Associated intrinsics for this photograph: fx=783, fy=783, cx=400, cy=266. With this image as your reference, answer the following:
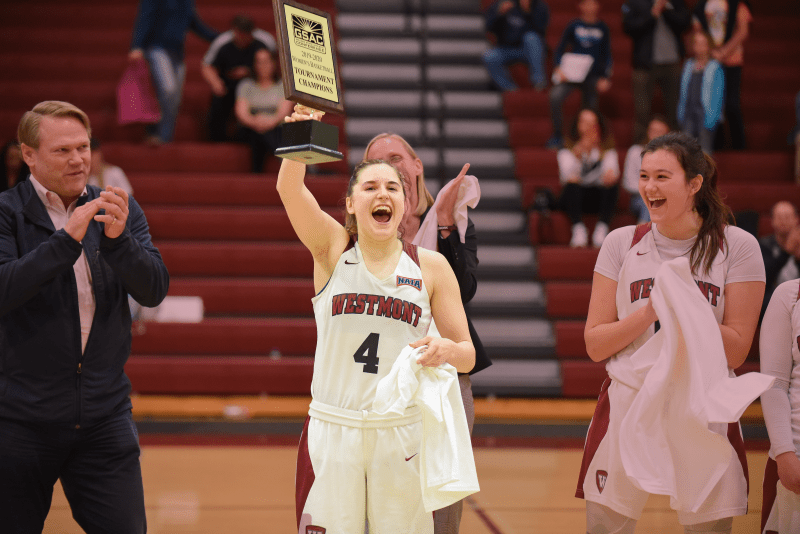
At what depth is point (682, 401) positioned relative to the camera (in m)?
2.72

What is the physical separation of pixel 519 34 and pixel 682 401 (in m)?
7.72

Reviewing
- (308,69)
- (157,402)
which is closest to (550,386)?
(157,402)

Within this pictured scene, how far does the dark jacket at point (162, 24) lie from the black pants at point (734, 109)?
623cm

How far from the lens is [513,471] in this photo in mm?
5426

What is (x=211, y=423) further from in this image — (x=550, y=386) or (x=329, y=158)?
(x=329, y=158)

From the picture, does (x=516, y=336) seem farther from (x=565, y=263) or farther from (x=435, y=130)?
(x=435, y=130)

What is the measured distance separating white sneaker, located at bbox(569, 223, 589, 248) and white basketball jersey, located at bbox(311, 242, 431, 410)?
5.91 metres

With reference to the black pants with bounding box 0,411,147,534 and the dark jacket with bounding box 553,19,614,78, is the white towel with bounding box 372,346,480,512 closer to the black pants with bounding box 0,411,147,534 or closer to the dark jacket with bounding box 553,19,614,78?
the black pants with bounding box 0,411,147,534

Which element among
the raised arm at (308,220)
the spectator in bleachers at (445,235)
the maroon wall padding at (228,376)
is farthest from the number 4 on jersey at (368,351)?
the maroon wall padding at (228,376)

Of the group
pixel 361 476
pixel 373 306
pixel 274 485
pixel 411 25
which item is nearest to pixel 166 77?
pixel 411 25

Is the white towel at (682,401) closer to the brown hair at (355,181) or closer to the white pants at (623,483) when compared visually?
the white pants at (623,483)

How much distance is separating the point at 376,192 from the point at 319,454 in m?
0.87

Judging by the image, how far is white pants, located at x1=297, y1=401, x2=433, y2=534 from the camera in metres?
2.44

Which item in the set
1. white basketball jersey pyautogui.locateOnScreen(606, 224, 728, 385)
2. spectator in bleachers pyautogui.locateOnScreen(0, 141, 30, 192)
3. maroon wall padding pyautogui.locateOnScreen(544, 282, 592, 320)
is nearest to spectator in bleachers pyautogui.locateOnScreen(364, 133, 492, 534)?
white basketball jersey pyautogui.locateOnScreen(606, 224, 728, 385)
